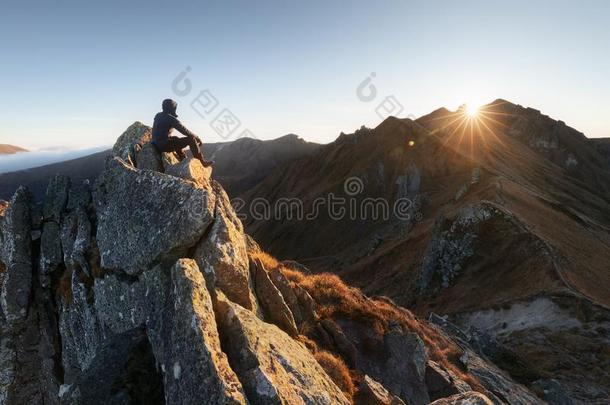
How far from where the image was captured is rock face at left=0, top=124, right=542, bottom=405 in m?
8.88

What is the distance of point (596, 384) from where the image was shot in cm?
2611

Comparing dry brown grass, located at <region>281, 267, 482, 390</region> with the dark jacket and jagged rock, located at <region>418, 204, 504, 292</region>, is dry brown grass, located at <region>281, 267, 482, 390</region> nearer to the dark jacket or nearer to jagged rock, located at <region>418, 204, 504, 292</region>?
the dark jacket

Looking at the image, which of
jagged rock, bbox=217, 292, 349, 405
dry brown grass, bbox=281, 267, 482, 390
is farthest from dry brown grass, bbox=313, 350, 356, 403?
dry brown grass, bbox=281, 267, 482, 390

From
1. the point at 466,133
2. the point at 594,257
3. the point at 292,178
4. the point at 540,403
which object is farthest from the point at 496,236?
the point at 292,178

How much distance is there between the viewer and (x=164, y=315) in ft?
31.9

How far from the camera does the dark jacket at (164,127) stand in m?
16.6

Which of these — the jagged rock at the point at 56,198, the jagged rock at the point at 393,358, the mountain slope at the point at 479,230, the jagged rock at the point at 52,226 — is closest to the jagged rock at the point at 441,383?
the jagged rock at the point at 393,358

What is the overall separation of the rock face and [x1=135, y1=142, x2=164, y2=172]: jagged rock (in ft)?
0.31

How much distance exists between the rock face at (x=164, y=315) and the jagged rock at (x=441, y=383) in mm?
80

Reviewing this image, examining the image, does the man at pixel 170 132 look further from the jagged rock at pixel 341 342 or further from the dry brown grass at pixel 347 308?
the jagged rock at pixel 341 342

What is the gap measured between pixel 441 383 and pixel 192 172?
13.4m

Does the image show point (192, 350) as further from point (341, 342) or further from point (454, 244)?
point (454, 244)

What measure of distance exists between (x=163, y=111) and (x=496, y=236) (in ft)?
132

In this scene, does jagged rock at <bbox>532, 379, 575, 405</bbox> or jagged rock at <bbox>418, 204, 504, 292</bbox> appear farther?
jagged rock at <bbox>418, 204, 504, 292</bbox>
